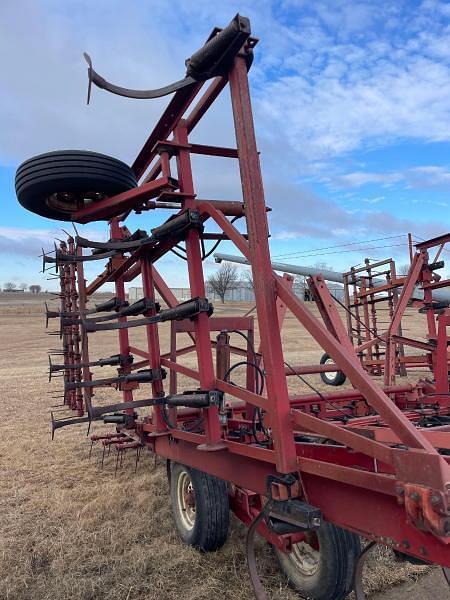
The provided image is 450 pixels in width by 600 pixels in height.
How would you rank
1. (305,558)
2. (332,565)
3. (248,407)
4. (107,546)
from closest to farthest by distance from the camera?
(332,565)
(305,558)
(107,546)
(248,407)

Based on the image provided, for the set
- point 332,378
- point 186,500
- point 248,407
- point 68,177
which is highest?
point 68,177

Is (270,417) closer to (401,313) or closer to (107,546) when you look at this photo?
Answer: (107,546)

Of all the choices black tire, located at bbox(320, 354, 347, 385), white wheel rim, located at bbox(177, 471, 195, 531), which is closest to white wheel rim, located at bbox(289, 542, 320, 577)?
white wheel rim, located at bbox(177, 471, 195, 531)

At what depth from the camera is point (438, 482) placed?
1.72 meters

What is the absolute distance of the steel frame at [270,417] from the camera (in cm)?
188

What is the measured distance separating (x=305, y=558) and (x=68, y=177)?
→ 289 cm

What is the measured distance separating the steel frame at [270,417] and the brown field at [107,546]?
462 mm

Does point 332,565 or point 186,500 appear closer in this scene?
point 332,565

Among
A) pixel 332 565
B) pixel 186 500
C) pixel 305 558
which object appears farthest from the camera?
pixel 186 500

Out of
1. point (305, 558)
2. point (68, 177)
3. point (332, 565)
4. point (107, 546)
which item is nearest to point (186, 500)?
point (107, 546)

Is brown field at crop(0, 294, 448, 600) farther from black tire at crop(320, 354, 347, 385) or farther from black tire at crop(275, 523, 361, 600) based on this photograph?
black tire at crop(320, 354, 347, 385)

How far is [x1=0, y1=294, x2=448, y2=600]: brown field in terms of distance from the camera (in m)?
3.02

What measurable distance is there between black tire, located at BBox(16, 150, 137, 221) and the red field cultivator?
0.01 meters

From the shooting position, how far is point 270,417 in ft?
8.04
